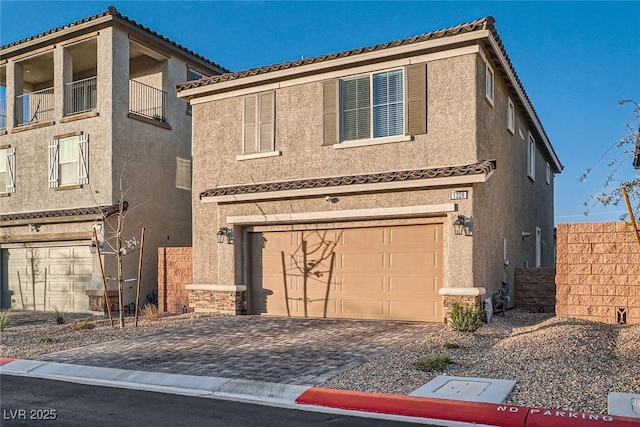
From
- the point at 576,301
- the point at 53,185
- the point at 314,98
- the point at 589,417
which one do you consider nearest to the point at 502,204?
the point at 576,301

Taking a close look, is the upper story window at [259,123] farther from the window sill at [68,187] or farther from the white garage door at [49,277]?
the white garage door at [49,277]

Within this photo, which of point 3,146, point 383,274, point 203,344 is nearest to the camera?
point 203,344

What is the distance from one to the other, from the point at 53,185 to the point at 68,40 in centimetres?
490

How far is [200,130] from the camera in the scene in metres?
16.6

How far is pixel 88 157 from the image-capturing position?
18391 mm

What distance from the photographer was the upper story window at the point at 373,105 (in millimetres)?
13750

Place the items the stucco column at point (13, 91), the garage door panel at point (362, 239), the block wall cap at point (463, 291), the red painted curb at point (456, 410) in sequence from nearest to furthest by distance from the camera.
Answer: the red painted curb at point (456, 410)
the block wall cap at point (463, 291)
the garage door panel at point (362, 239)
the stucco column at point (13, 91)

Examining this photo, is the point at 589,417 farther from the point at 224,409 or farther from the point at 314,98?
the point at 314,98

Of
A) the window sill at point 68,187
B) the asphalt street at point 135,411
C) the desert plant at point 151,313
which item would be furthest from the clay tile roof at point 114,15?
the asphalt street at point 135,411

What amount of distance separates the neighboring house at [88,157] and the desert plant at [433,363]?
469 inches

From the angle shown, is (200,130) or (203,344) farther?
(200,130)

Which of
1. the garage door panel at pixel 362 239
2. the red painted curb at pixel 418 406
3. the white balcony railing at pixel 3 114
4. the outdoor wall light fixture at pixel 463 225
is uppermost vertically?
the white balcony railing at pixel 3 114

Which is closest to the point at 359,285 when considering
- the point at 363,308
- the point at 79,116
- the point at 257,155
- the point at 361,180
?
→ the point at 363,308

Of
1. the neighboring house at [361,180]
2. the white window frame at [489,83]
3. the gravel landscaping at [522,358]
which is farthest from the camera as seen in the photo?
the white window frame at [489,83]
